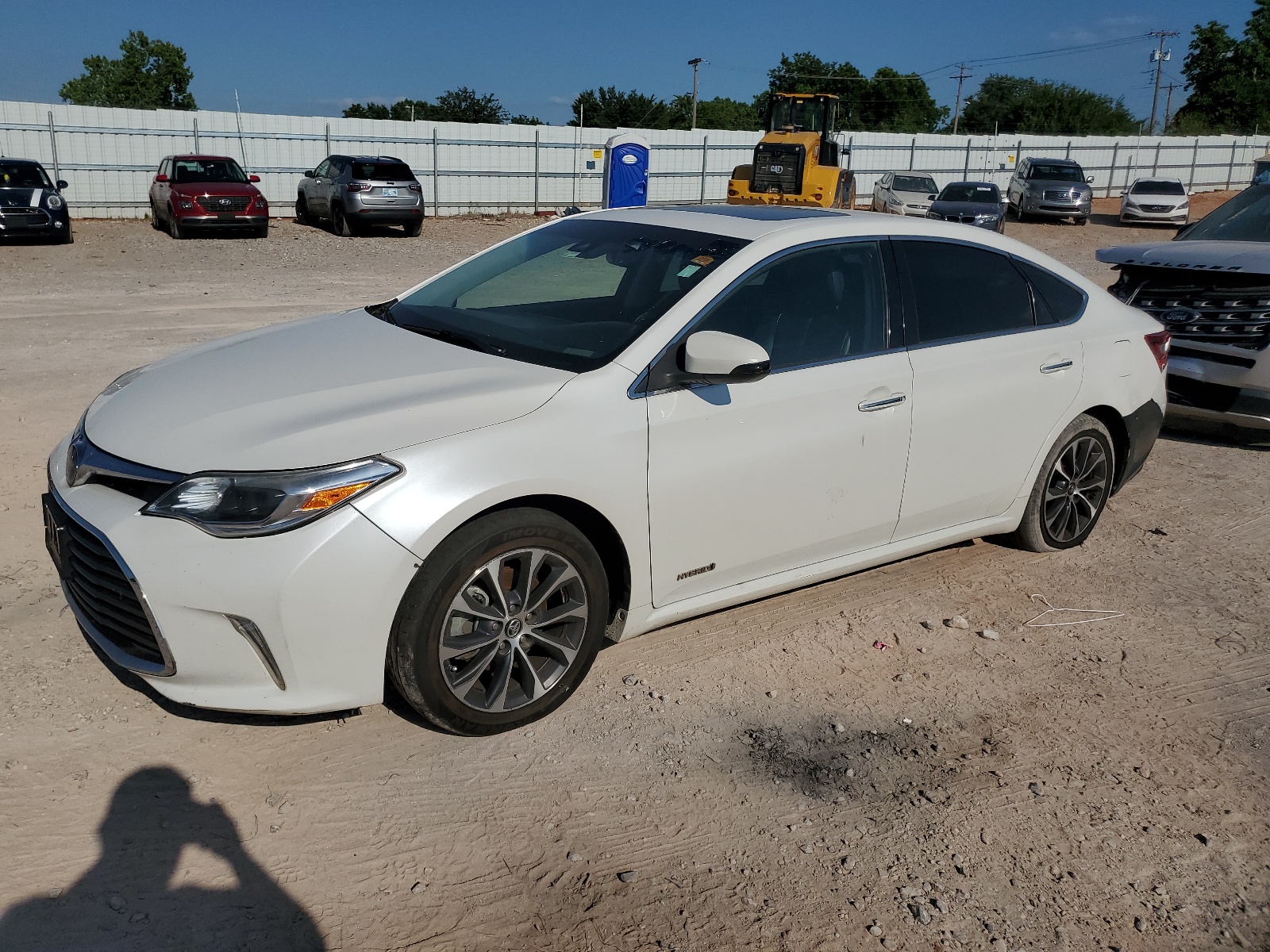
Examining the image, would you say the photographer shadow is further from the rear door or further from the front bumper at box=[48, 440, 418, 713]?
the rear door

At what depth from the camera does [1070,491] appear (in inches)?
205

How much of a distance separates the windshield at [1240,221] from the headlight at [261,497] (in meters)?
8.00

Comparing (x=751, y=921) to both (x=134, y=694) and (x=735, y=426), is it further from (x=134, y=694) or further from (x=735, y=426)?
(x=134, y=694)

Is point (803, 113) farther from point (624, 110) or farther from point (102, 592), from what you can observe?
point (624, 110)

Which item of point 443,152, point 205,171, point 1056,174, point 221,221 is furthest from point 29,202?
point 1056,174

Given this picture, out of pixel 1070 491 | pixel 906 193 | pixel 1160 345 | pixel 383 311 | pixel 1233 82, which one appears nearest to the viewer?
pixel 383 311

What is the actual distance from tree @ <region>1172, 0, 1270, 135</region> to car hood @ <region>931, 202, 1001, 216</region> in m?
49.4

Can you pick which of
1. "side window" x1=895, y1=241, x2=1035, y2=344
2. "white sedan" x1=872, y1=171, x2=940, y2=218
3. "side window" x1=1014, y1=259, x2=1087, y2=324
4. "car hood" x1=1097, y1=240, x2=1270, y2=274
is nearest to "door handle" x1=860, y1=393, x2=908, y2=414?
"side window" x1=895, y1=241, x2=1035, y2=344

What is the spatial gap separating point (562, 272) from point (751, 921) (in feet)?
9.13

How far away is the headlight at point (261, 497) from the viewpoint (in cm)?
296

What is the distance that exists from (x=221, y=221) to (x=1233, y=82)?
231ft

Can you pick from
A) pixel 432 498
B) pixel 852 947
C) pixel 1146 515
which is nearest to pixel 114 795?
pixel 432 498

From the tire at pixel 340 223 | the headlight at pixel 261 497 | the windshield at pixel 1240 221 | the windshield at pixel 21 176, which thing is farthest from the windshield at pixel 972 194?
the headlight at pixel 261 497

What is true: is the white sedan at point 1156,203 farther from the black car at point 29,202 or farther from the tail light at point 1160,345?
the tail light at point 1160,345
